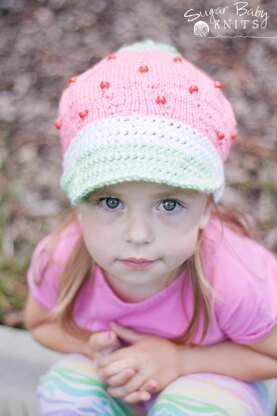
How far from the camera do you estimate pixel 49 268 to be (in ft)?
6.27

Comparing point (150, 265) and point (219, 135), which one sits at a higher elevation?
point (219, 135)

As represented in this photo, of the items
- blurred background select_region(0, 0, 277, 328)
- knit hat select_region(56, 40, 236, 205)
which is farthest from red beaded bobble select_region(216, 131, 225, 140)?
blurred background select_region(0, 0, 277, 328)

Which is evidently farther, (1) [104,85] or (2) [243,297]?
(2) [243,297]

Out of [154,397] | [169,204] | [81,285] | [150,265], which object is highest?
[169,204]

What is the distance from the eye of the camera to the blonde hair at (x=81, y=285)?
180 centimetres

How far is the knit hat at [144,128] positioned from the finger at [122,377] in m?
0.45

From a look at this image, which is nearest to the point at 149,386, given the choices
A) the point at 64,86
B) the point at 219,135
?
the point at 219,135

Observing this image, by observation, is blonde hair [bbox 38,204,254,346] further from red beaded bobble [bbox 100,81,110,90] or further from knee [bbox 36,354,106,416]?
red beaded bobble [bbox 100,81,110,90]

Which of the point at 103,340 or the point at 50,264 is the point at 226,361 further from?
the point at 50,264

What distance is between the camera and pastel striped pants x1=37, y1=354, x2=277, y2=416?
182 cm

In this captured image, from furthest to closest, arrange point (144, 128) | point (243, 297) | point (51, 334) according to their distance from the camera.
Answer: point (51, 334) < point (243, 297) < point (144, 128)

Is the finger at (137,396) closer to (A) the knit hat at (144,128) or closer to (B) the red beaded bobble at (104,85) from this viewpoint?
(A) the knit hat at (144,128)

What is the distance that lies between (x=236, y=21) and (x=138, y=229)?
6.41 feet

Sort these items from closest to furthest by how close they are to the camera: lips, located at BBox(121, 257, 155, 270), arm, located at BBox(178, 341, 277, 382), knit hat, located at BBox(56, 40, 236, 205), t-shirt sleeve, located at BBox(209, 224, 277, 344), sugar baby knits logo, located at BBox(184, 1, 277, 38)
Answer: knit hat, located at BBox(56, 40, 236, 205), lips, located at BBox(121, 257, 155, 270), t-shirt sleeve, located at BBox(209, 224, 277, 344), arm, located at BBox(178, 341, 277, 382), sugar baby knits logo, located at BBox(184, 1, 277, 38)
